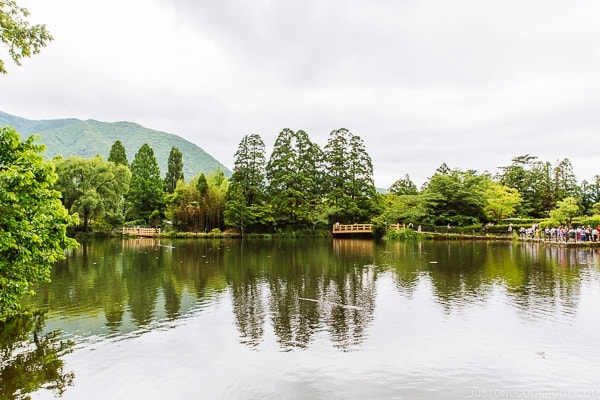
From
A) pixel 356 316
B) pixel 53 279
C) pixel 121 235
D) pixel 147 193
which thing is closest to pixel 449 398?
pixel 356 316

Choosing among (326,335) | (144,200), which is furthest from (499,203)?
(144,200)

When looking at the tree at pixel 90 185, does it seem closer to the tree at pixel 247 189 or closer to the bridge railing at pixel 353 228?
the tree at pixel 247 189

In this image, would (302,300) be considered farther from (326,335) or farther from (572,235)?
(572,235)

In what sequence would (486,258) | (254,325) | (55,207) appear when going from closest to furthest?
(55,207)
(254,325)
(486,258)

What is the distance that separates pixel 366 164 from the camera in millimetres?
48406

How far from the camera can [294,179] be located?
46.8 meters

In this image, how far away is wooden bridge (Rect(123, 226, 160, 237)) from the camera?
49.0 metres

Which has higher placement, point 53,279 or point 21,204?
point 21,204

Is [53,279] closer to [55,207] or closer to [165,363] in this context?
[55,207]

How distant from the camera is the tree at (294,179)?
153 ft

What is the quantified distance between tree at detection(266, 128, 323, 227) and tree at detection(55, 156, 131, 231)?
16782 mm

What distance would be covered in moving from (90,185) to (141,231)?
8.48 m

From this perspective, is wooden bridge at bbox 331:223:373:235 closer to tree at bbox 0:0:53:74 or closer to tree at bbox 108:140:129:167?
tree at bbox 108:140:129:167

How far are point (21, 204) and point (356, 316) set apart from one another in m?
7.91
